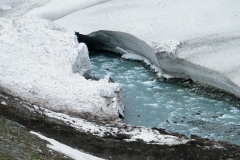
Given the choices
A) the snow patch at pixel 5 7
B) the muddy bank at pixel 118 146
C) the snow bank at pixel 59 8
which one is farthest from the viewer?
the snow patch at pixel 5 7

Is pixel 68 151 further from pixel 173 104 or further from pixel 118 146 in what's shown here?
pixel 173 104

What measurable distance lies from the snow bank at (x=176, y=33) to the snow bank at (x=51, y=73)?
2.73m

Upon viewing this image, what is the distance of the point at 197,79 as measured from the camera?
1499 centimetres

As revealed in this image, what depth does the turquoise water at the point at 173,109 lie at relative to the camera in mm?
12485

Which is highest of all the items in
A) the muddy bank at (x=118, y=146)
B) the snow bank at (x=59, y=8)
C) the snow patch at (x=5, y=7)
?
the snow bank at (x=59, y=8)

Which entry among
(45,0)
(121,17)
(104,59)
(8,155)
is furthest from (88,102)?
(45,0)

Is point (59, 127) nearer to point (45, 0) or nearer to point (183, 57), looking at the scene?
point (183, 57)

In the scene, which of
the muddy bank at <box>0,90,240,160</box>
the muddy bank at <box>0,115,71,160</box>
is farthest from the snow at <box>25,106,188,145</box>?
the muddy bank at <box>0,115,71,160</box>

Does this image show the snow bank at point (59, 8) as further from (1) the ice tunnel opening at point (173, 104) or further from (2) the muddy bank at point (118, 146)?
(2) the muddy bank at point (118, 146)

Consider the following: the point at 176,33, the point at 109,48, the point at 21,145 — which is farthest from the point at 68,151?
the point at 109,48

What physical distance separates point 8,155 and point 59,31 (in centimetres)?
843

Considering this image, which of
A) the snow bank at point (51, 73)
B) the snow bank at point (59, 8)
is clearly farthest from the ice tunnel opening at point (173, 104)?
the snow bank at point (59, 8)

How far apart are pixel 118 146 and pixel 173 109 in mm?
3677

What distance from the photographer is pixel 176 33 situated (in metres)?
16.8
